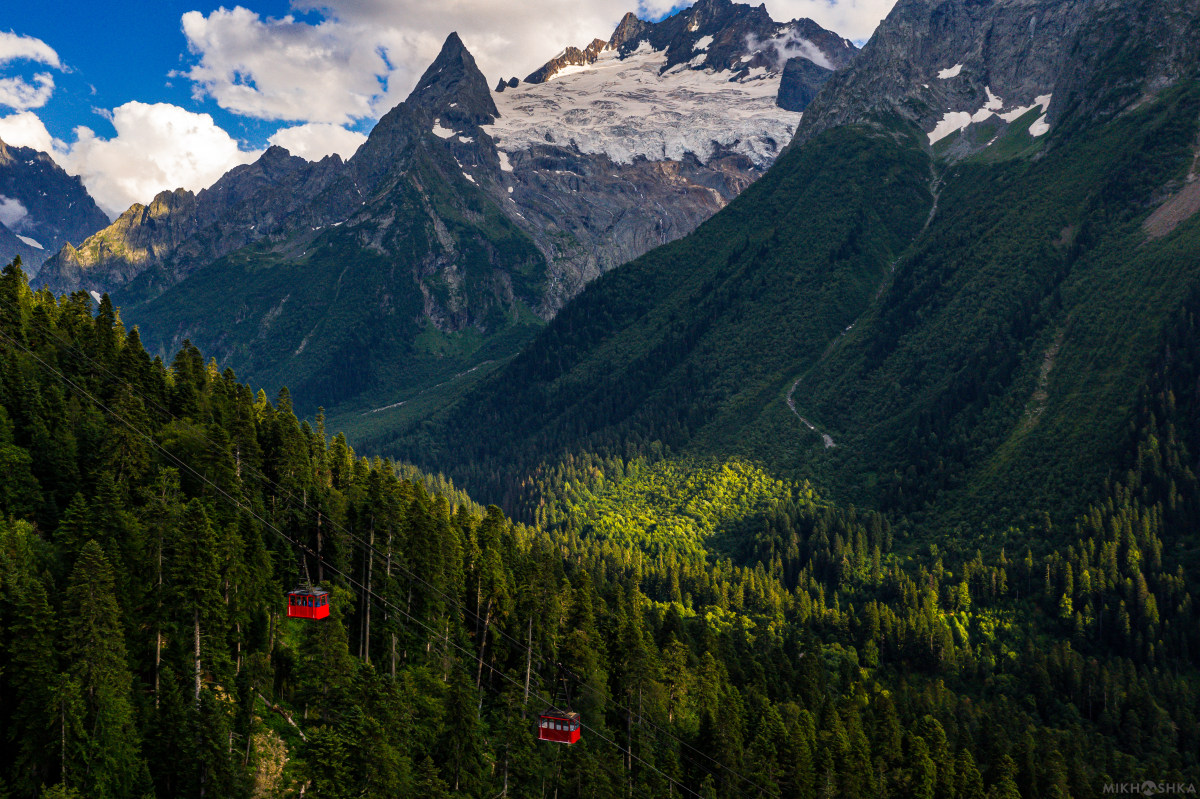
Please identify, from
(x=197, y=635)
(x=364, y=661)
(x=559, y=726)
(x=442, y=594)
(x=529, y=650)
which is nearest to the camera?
(x=197, y=635)

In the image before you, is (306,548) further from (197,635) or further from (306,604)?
(197,635)

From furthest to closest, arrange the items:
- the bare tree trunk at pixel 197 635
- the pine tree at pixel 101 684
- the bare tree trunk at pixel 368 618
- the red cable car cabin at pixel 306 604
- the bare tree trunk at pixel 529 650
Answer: the bare tree trunk at pixel 529 650 < the bare tree trunk at pixel 368 618 < the red cable car cabin at pixel 306 604 < the bare tree trunk at pixel 197 635 < the pine tree at pixel 101 684

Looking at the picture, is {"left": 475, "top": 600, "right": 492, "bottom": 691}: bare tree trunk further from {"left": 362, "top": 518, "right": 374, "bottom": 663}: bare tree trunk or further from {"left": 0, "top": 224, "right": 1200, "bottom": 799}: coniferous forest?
{"left": 362, "top": 518, "right": 374, "bottom": 663}: bare tree trunk

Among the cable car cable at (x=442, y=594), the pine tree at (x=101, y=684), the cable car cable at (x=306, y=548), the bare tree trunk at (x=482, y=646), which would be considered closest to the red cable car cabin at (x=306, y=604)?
the cable car cable at (x=306, y=548)

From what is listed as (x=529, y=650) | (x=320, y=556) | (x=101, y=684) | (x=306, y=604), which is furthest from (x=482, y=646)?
(x=101, y=684)

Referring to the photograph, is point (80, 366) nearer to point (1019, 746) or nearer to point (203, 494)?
point (203, 494)

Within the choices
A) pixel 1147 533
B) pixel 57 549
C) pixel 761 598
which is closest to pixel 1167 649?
pixel 1147 533

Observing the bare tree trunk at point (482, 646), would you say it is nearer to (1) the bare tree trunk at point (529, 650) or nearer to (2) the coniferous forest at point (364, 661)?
(2) the coniferous forest at point (364, 661)
